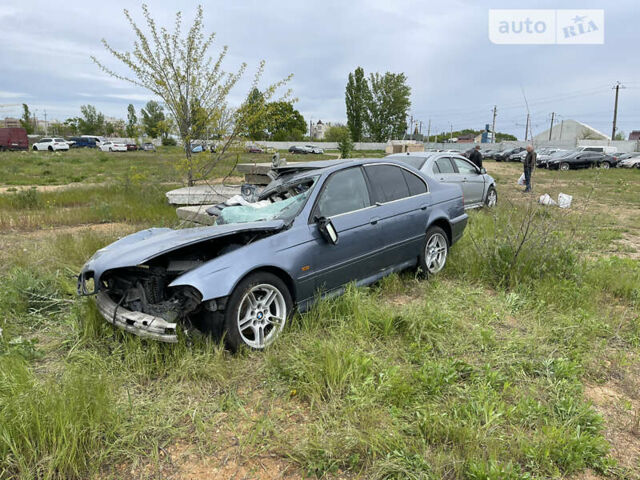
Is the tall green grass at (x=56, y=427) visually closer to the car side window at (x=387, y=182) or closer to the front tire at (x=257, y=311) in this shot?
the front tire at (x=257, y=311)

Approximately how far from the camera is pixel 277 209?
423cm

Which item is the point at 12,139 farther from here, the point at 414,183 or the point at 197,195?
the point at 414,183

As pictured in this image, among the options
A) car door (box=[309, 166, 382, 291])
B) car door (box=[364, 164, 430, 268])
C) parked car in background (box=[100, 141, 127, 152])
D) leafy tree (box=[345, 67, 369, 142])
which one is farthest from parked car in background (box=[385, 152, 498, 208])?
leafy tree (box=[345, 67, 369, 142])

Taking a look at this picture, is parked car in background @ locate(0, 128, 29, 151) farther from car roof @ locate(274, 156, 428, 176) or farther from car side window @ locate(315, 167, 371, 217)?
car side window @ locate(315, 167, 371, 217)

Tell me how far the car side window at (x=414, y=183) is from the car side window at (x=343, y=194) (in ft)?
2.55

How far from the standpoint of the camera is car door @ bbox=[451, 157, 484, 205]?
32.8ft

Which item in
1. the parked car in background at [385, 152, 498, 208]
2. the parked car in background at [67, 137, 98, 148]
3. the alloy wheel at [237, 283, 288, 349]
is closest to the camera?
the alloy wheel at [237, 283, 288, 349]

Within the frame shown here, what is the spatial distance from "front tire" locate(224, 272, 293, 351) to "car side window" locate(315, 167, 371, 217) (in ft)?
2.93

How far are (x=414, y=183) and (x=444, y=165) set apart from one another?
4.76 metres

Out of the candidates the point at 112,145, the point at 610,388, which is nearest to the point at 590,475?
the point at 610,388

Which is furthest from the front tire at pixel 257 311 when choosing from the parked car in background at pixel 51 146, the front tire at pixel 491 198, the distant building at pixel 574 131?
the distant building at pixel 574 131

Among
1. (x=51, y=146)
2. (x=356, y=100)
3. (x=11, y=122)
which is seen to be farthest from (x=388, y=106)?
(x=11, y=122)

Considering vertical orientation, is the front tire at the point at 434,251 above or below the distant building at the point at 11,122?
below

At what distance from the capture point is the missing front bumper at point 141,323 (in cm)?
305
